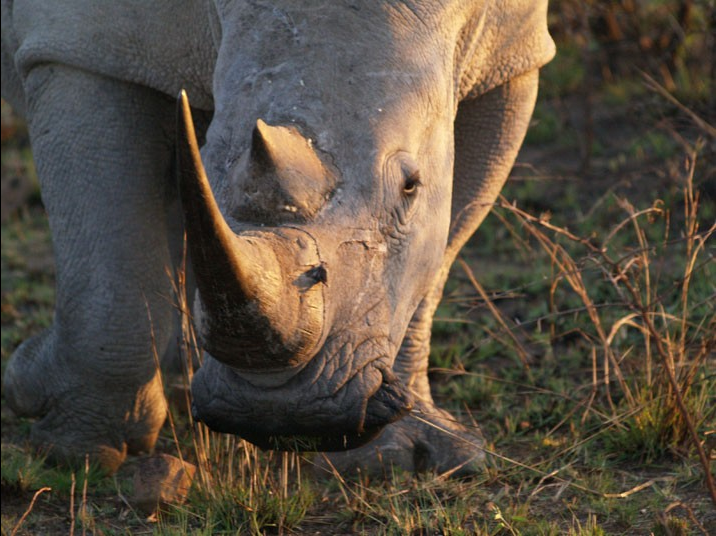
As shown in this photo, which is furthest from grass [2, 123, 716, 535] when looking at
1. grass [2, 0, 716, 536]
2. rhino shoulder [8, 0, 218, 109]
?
rhino shoulder [8, 0, 218, 109]

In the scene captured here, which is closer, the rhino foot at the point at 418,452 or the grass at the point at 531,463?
the grass at the point at 531,463

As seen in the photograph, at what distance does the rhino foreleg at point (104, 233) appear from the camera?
3.85 m

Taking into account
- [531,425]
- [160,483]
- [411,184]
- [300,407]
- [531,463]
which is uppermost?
[411,184]

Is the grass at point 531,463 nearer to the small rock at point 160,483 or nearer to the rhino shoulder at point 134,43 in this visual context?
the small rock at point 160,483

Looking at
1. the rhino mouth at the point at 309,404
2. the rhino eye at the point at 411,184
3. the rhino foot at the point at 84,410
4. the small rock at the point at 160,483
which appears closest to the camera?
the rhino mouth at the point at 309,404

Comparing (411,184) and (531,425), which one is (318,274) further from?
(531,425)

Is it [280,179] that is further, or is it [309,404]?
[309,404]

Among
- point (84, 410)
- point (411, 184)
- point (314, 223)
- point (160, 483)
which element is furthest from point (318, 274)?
point (84, 410)

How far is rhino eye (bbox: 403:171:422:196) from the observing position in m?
2.97

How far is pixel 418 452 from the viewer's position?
4105mm

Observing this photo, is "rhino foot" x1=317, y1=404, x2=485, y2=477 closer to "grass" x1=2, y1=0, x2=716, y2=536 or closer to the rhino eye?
"grass" x1=2, y1=0, x2=716, y2=536

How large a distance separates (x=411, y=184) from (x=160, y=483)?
1.22 metres

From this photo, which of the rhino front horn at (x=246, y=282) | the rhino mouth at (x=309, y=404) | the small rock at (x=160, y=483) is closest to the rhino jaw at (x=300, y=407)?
the rhino mouth at (x=309, y=404)

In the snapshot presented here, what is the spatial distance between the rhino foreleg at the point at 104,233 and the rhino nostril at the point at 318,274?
1.22 meters
